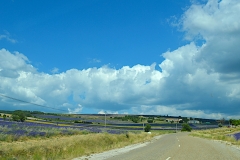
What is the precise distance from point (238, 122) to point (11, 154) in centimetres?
20387

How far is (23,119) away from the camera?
76812mm

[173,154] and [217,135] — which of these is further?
[217,135]

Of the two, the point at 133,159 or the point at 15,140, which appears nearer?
the point at 133,159

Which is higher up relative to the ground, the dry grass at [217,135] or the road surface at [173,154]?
the road surface at [173,154]

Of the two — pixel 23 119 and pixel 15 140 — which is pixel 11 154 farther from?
pixel 23 119

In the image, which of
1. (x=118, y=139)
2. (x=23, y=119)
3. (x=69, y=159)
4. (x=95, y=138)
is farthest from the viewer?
(x=23, y=119)

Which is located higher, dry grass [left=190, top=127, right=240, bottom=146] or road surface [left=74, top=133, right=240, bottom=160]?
road surface [left=74, top=133, right=240, bottom=160]

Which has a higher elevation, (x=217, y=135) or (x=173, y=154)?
(x=173, y=154)

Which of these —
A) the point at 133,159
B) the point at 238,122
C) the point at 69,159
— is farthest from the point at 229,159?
the point at 238,122

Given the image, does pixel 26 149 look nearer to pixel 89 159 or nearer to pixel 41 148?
pixel 41 148

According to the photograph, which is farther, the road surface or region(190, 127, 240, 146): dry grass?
region(190, 127, 240, 146): dry grass

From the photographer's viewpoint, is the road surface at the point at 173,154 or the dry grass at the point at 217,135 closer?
the road surface at the point at 173,154

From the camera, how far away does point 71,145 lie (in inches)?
978

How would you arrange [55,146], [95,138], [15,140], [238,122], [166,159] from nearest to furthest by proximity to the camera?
[166,159], [55,146], [15,140], [95,138], [238,122]
